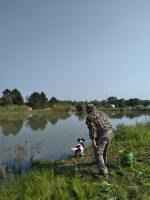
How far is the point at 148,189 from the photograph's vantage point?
2.23 meters

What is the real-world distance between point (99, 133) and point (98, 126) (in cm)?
16

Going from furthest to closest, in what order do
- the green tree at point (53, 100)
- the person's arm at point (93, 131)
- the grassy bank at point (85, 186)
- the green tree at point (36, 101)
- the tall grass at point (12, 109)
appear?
1. the green tree at point (53, 100)
2. the green tree at point (36, 101)
3. the tall grass at point (12, 109)
4. the person's arm at point (93, 131)
5. the grassy bank at point (85, 186)

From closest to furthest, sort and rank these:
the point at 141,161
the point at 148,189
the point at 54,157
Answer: the point at 148,189, the point at 141,161, the point at 54,157

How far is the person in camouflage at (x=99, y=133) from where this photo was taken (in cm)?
268

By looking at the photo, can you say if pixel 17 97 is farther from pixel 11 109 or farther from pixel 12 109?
pixel 11 109

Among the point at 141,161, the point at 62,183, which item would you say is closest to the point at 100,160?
the point at 62,183

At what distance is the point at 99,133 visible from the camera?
9.27 ft

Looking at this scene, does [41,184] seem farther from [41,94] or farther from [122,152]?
[41,94]

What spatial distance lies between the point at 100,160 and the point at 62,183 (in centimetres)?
85

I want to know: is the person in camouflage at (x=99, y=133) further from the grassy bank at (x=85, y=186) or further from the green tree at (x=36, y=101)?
the green tree at (x=36, y=101)

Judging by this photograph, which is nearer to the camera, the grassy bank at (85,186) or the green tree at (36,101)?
the grassy bank at (85,186)

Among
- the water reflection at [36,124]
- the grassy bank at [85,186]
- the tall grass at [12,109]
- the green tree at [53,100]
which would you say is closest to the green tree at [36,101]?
the green tree at [53,100]

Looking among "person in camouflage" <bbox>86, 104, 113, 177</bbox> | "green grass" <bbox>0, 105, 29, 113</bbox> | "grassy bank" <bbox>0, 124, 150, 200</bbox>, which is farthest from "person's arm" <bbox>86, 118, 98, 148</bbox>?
"green grass" <bbox>0, 105, 29, 113</bbox>

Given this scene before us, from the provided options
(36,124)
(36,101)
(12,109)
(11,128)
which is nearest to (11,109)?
(12,109)
